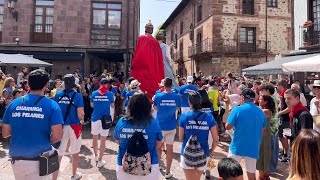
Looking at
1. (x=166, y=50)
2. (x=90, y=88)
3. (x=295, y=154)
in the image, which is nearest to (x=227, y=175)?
(x=295, y=154)

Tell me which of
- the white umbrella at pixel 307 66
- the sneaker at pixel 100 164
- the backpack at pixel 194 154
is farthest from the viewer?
the white umbrella at pixel 307 66

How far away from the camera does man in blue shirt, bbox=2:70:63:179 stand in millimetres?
3172

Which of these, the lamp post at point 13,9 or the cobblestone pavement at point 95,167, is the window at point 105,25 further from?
the cobblestone pavement at point 95,167

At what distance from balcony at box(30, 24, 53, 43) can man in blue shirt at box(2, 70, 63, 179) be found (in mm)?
13525

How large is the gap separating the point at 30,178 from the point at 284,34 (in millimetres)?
28679

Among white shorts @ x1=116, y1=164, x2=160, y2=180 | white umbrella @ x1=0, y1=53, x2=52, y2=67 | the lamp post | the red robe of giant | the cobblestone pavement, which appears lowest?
the cobblestone pavement

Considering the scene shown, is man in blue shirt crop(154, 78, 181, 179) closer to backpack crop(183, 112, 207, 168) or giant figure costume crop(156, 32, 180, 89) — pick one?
backpack crop(183, 112, 207, 168)

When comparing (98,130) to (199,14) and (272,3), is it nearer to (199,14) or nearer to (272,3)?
(199,14)

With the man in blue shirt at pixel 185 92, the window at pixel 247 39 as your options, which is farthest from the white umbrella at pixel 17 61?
the window at pixel 247 39

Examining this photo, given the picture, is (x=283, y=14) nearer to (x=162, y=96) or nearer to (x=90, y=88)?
(x=90, y=88)

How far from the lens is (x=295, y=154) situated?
78.1 inches

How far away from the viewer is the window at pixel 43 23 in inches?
616

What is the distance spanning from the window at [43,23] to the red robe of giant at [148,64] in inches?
380

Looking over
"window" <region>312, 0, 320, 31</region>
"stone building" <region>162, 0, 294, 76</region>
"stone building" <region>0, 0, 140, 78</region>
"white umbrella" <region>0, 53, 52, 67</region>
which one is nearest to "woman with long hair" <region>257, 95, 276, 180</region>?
"white umbrella" <region>0, 53, 52, 67</region>
